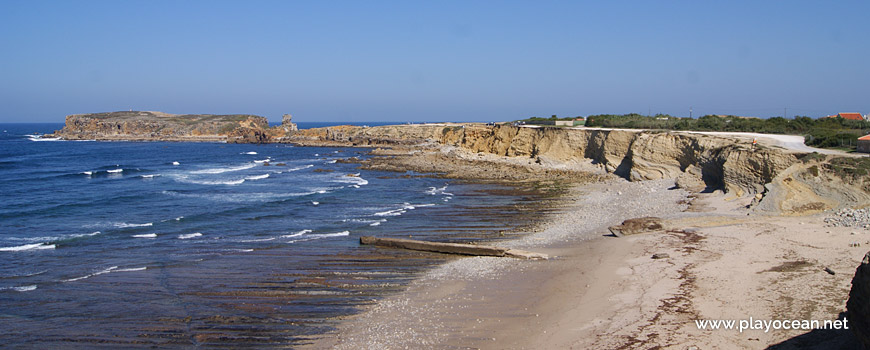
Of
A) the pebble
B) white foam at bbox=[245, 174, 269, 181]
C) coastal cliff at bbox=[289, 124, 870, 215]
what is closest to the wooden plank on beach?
the pebble

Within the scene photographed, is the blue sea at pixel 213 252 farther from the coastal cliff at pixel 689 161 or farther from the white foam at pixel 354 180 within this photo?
the coastal cliff at pixel 689 161

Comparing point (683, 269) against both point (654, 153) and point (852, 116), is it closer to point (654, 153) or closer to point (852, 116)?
point (654, 153)

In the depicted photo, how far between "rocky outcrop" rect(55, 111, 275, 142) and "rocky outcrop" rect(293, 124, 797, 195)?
62.5 meters

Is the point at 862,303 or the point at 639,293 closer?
the point at 862,303

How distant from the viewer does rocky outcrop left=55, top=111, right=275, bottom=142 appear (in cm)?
11556

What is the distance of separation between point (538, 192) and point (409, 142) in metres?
50.7

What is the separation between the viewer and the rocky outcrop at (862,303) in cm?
630

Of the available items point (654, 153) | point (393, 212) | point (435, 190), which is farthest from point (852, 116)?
point (393, 212)

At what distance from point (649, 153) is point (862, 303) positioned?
30.5 metres

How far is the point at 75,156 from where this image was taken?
68.2m

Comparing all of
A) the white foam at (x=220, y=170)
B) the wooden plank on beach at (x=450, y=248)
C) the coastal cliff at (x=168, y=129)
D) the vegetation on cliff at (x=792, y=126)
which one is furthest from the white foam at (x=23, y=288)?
the coastal cliff at (x=168, y=129)

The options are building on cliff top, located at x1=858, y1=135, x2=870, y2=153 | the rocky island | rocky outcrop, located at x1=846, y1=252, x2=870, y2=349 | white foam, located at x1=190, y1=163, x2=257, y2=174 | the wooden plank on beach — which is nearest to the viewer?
rocky outcrop, located at x1=846, y1=252, x2=870, y2=349

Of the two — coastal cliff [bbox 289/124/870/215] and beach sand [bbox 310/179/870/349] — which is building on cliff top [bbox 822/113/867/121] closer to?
coastal cliff [bbox 289/124/870/215]

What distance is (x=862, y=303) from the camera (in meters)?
6.39
